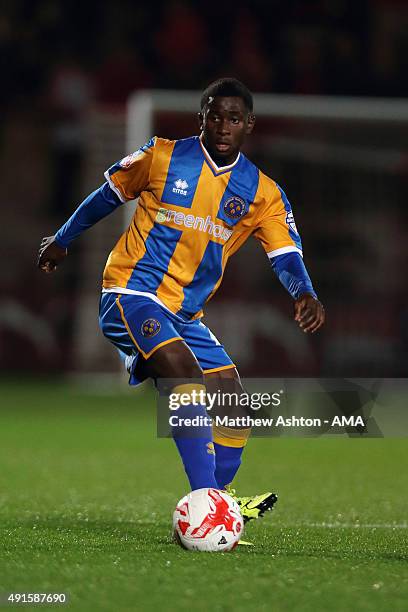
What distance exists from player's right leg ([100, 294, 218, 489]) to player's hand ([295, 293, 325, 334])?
0.44 m

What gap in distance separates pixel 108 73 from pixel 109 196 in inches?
497

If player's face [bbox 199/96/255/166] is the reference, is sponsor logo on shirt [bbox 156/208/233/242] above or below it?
below

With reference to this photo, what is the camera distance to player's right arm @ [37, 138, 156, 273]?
4.75 m

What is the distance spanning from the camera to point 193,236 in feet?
15.4

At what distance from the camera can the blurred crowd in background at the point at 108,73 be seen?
15.0m

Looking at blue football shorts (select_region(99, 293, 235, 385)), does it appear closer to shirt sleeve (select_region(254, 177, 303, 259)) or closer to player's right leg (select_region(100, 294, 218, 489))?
player's right leg (select_region(100, 294, 218, 489))

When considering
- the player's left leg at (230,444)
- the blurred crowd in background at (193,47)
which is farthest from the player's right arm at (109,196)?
the blurred crowd in background at (193,47)

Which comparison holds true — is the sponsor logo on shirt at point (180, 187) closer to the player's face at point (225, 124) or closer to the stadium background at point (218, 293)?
the player's face at point (225, 124)

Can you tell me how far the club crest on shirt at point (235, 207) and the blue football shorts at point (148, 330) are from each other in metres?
0.47

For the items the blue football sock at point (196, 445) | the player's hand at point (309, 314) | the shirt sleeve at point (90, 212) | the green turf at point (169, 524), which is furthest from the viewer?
the shirt sleeve at point (90, 212)

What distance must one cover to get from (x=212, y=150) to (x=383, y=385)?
1.21 metres

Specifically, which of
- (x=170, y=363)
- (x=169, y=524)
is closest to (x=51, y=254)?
(x=170, y=363)

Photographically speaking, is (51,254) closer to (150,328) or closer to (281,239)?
(150,328)

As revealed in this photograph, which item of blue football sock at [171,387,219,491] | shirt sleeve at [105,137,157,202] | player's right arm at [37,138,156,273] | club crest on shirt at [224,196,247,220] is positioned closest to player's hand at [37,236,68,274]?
player's right arm at [37,138,156,273]
